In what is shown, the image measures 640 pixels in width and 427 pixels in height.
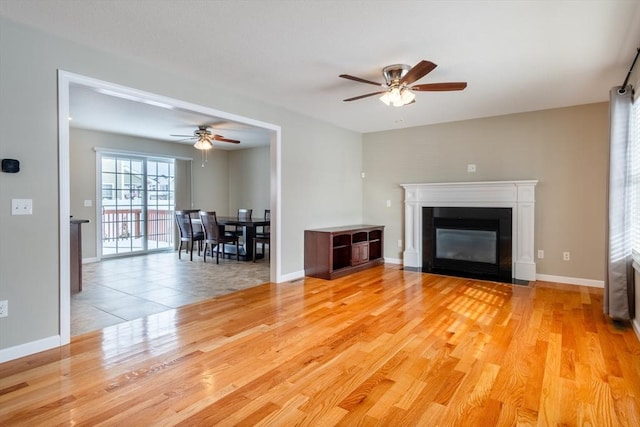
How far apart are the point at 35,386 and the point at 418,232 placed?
5153 millimetres

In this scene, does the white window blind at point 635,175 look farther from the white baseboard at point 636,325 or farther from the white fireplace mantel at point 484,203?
the white fireplace mantel at point 484,203

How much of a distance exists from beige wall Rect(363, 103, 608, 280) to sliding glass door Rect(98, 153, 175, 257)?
5.67m

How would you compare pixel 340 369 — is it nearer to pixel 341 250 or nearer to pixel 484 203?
pixel 341 250

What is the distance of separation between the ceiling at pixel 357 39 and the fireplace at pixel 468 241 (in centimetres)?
187

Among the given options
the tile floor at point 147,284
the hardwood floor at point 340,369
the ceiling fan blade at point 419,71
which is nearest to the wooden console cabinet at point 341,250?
the tile floor at point 147,284

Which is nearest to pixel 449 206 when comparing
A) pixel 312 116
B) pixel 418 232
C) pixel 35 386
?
Answer: pixel 418 232

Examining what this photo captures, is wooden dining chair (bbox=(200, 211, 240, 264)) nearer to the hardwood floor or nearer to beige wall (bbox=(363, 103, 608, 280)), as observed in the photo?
the hardwood floor

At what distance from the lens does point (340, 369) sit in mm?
2393

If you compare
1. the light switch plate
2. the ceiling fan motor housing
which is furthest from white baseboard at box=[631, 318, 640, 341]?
the light switch plate

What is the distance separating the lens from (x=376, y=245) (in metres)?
6.35

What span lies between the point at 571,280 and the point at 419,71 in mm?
3894

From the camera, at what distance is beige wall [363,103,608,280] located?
4672mm

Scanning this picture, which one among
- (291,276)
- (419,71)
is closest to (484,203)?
(419,71)

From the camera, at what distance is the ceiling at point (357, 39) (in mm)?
2393
